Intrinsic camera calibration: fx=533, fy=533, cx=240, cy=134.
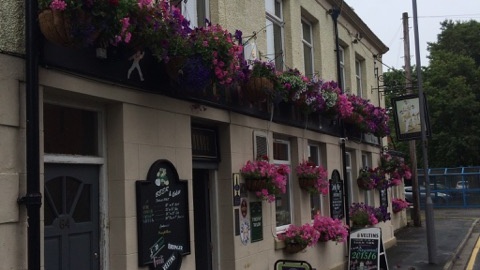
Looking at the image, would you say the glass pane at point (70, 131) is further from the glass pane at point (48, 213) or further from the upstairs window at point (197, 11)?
the upstairs window at point (197, 11)

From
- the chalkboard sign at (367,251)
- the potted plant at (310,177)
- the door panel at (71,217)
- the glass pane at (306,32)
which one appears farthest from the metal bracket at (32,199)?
the glass pane at (306,32)

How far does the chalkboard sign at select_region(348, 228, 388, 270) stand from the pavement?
2.38 metres

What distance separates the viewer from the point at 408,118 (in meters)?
13.1

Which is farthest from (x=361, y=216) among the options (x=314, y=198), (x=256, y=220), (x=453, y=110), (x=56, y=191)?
(x=453, y=110)

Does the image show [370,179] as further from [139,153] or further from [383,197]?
[139,153]

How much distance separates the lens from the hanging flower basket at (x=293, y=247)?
8.88 metres

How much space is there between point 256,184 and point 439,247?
Answer: 9.24m

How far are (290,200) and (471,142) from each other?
28617 millimetres

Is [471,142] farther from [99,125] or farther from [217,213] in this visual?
[99,125]

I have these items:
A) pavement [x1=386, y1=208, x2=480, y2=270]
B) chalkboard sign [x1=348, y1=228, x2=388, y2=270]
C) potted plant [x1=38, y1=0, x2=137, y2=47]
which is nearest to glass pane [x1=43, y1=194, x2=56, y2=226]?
potted plant [x1=38, y1=0, x2=137, y2=47]

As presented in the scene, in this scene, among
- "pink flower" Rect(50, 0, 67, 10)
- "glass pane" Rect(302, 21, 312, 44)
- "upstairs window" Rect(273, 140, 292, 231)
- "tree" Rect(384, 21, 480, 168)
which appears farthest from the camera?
"tree" Rect(384, 21, 480, 168)

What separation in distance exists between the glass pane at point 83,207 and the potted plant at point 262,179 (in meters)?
2.92

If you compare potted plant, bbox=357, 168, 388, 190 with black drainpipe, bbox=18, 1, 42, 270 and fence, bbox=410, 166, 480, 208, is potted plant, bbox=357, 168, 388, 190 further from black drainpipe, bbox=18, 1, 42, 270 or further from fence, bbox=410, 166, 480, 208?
fence, bbox=410, 166, 480, 208

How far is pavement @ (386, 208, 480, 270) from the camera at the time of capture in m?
12.1
